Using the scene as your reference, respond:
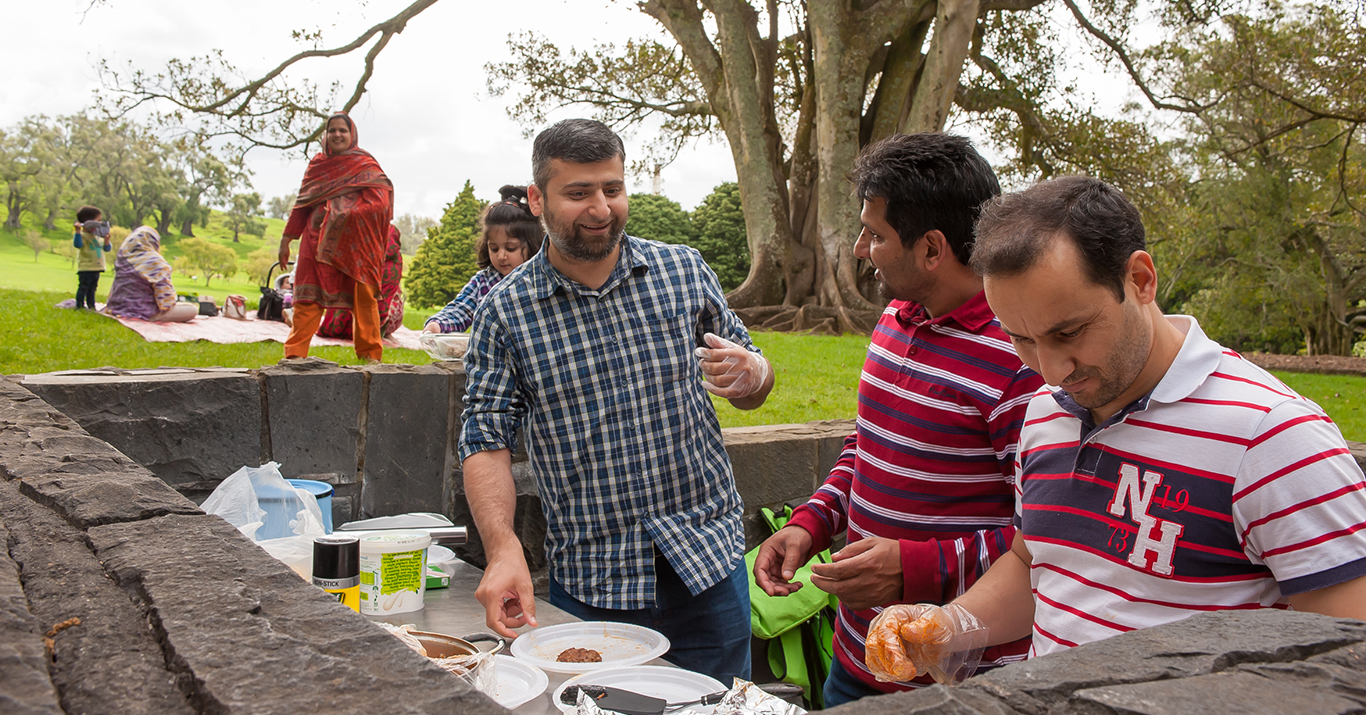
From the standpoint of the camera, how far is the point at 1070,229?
5.05 feet

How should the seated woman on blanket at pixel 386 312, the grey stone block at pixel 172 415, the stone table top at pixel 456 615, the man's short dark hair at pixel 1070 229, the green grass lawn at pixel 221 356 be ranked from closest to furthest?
the man's short dark hair at pixel 1070 229 < the stone table top at pixel 456 615 < the grey stone block at pixel 172 415 < the green grass lawn at pixel 221 356 < the seated woman on blanket at pixel 386 312

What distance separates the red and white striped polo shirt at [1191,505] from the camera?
1.33m

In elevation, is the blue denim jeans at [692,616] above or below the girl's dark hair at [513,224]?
below

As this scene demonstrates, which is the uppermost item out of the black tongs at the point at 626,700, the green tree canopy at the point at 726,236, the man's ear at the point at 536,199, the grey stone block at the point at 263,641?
the green tree canopy at the point at 726,236

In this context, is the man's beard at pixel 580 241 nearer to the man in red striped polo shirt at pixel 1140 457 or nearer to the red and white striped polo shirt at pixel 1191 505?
the man in red striped polo shirt at pixel 1140 457

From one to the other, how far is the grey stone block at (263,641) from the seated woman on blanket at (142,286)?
10.3 meters

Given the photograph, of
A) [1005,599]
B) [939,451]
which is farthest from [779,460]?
[1005,599]

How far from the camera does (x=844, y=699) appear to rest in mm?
2355

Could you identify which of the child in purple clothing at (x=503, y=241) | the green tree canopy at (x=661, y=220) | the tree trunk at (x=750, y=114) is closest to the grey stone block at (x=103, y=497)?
the child in purple clothing at (x=503, y=241)

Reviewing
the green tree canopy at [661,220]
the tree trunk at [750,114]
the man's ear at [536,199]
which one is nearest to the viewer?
the man's ear at [536,199]

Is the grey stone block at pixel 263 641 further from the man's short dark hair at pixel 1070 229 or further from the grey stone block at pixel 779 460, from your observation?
the grey stone block at pixel 779 460

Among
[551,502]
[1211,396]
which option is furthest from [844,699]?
[1211,396]

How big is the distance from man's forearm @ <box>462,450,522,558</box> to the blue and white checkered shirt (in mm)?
95

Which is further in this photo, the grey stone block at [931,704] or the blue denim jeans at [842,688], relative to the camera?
the blue denim jeans at [842,688]
